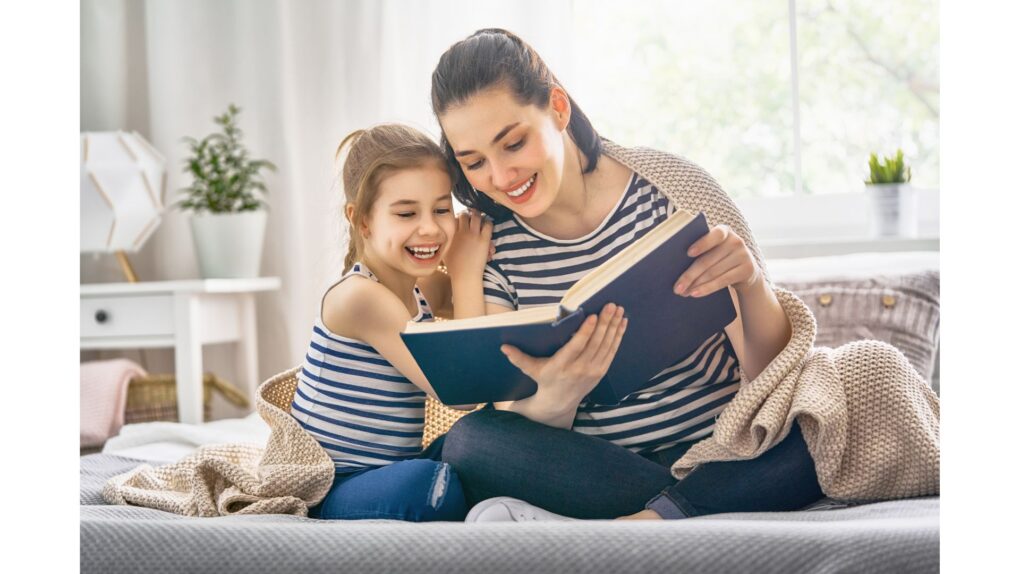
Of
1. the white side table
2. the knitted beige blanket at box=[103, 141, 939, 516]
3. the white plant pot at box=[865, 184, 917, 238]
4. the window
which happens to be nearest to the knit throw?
the knitted beige blanket at box=[103, 141, 939, 516]

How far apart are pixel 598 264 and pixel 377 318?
0.25 m

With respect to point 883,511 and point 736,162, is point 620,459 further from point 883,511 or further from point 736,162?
point 736,162

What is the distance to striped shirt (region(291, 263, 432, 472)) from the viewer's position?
3.55ft

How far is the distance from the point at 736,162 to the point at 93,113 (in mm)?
1766

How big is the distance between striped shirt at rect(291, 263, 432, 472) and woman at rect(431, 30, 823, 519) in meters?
0.09

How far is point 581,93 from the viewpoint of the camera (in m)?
2.42

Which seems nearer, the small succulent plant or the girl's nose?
the girl's nose

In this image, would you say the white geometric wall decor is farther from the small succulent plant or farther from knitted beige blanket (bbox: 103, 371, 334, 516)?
the small succulent plant

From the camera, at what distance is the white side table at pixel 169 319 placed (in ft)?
7.48

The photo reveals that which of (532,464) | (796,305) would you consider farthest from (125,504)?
(796,305)

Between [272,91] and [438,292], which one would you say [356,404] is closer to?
[438,292]

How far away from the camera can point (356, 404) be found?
1085mm

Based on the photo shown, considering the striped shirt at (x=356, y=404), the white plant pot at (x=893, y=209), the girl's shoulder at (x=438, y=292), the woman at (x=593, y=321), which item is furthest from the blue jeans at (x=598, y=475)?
the white plant pot at (x=893, y=209)

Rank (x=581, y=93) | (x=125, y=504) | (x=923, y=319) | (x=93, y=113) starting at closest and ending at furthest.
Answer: (x=125, y=504), (x=923, y=319), (x=581, y=93), (x=93, y=113)
